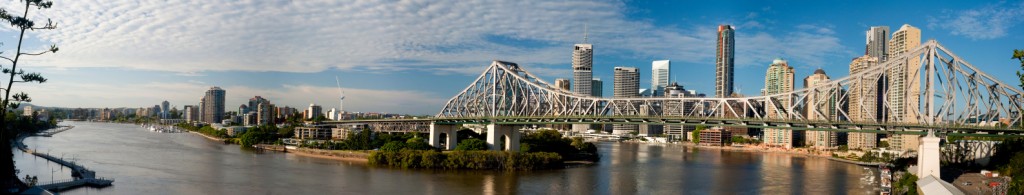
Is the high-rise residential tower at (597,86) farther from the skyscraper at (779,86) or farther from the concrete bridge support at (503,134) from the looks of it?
the concrete bridge support at (503,134)

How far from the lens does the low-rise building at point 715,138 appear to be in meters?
71.5

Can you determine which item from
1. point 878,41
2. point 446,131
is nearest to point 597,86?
point 878,41

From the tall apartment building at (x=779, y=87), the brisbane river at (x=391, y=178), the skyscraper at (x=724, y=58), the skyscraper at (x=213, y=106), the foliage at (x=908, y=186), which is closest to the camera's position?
the foliage at (x=908, y=186)

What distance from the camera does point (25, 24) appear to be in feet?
31.2

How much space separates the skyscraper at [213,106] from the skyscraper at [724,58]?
88.7 meters

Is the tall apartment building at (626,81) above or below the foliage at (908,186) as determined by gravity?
above

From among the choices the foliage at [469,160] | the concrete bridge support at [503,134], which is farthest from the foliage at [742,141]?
the foliage at [469,160]

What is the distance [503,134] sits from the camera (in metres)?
36.1

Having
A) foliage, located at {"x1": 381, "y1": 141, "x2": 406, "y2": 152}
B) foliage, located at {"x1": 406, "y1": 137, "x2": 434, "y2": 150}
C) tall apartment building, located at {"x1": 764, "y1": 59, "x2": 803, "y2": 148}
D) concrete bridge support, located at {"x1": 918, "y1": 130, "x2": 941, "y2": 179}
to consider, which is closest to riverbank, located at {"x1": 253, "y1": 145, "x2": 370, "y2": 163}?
foliage, located at {"x1": 381, "y1": 141, "x2": 406, "y2": 152}

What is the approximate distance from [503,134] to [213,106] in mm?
85559

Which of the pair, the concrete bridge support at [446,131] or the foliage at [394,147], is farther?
the concrete bridge support at [446,131]

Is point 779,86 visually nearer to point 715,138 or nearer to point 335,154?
point 715,138

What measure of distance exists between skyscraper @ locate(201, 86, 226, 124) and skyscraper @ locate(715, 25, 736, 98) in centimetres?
8871

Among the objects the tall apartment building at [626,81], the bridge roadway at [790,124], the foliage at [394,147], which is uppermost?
the tall apartment building at [626,81]
